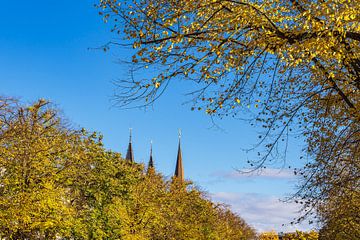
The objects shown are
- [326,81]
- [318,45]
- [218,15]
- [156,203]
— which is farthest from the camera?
[156,203]

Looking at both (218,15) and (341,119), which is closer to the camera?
(218,15)

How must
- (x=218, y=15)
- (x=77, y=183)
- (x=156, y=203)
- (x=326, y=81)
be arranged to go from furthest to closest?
(x=156, y=203)
(x=77, y=183)
(x=326, y=81)
(x=218, y=15)

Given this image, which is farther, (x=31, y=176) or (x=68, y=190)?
(x=68, y=190)

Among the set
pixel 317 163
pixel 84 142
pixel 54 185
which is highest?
pixel 84 142

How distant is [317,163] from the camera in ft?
49.7

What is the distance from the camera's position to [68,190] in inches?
1423

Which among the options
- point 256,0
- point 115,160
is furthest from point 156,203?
point 256,0

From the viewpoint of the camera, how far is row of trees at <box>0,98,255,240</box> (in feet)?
93.7

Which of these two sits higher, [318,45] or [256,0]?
[256,0]

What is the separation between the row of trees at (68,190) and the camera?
93.7ft

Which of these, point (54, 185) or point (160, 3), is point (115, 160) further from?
point (160, 3)

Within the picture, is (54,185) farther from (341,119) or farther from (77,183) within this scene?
(341,119)

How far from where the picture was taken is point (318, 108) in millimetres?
14906

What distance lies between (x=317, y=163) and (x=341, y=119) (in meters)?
1.45
